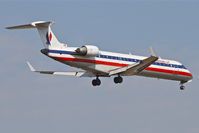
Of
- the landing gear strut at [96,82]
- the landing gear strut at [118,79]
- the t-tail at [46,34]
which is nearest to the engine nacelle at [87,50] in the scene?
the t-tail at [46,34]

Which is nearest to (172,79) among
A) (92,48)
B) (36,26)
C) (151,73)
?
(151,73)

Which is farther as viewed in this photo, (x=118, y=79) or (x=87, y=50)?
(x=118, y=79)

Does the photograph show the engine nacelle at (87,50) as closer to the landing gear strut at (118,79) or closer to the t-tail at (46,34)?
the t-tail at (46,34)

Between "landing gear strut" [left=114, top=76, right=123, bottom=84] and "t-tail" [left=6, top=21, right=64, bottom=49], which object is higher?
"t-tail" [left=6, top=21, right=64, bottom=49]

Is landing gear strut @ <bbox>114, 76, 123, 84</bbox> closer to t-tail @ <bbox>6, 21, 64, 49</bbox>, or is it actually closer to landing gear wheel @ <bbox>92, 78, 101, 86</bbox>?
landing gear wheel @ <bbox>92, 78, 101, 86</bbox>

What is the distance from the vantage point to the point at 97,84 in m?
55.9

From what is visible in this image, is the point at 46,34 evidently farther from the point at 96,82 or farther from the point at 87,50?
the point at 96,82

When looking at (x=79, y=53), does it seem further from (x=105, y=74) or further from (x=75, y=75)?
(x=75, y=75)

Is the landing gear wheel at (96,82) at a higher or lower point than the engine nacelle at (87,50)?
lower

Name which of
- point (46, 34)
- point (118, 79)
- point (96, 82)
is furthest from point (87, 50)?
point (96, 82)

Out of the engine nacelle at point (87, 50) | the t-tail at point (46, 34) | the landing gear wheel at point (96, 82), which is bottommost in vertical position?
the landing gear wheel at point (96, 82)

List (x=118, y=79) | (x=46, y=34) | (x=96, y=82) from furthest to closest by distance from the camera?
(x=96, y=82)
(x=118, y=79)
(x=46, y=34)

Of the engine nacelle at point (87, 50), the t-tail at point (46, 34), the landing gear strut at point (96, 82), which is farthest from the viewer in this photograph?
the landing gear strut at point (96, 82)

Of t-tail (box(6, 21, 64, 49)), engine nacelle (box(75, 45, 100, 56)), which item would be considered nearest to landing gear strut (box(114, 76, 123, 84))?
engine nacelle (box(75, 45, 100, 56))
